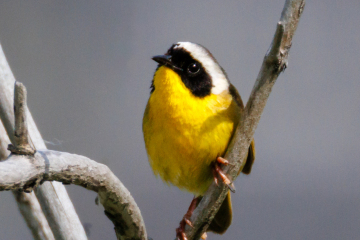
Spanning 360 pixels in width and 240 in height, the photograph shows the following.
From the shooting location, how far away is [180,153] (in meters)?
1.96

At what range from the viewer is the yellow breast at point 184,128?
192 centimetres

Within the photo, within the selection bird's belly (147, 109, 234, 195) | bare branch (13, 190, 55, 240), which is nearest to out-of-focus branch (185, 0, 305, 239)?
bird's belly (147, 109, 234, 195)

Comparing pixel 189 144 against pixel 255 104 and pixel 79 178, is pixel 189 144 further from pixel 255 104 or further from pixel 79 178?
pixel 79 178

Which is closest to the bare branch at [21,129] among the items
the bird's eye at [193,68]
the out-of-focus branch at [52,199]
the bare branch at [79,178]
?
the bare branch at [79,178]

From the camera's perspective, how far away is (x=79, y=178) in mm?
1342

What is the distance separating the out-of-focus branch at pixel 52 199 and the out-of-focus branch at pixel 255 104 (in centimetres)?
50

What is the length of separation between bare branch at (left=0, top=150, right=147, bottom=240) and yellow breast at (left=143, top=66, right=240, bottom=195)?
17.0 inches

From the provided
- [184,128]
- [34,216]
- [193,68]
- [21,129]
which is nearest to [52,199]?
[34,216]

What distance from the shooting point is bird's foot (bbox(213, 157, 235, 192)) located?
179 cm

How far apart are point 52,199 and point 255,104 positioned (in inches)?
37.5

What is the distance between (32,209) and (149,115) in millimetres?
695

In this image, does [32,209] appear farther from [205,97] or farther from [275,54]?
[275,54]

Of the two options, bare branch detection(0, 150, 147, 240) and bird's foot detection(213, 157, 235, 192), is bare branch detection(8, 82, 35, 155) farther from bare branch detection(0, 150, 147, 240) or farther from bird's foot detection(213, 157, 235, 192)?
bird's foot detection(213, 157, 235, 192)

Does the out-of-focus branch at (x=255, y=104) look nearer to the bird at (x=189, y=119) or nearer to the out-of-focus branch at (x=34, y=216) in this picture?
the bird at (x=189, y=119)
